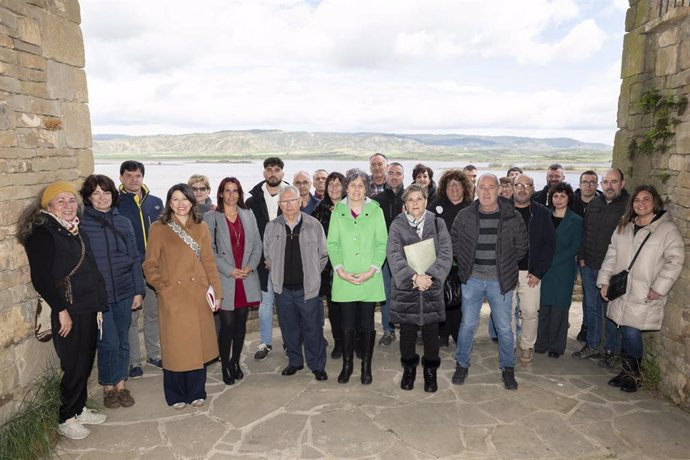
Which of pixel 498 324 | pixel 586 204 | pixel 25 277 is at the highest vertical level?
pixel 586 204

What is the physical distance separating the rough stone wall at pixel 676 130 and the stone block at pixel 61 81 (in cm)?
548

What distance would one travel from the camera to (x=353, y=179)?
171 inches

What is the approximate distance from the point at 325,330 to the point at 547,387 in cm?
281

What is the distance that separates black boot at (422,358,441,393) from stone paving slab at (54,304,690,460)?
9 cm

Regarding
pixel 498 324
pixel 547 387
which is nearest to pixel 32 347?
pixel 498 324

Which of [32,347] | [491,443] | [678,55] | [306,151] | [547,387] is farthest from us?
[306,151]

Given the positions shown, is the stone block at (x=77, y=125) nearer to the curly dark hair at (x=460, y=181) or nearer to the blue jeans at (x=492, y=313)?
the curly dark hair at (x=460, y=181)

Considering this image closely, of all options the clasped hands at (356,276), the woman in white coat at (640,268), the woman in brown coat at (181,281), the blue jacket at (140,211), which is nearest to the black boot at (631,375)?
the woman in white coat at (640,268)

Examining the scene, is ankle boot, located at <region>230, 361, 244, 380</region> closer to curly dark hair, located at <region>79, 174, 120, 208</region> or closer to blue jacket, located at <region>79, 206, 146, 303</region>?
blue jacket, located at <region>79, 206, 146, 303</region>

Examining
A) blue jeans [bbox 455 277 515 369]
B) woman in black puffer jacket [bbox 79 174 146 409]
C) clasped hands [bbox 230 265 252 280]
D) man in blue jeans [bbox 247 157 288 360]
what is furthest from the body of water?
blue jeans [bbox 455 277 515 369]

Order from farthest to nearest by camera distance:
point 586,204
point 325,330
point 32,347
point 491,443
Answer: point 325,330 < point 586,204 < point 32,347 < point 491,443

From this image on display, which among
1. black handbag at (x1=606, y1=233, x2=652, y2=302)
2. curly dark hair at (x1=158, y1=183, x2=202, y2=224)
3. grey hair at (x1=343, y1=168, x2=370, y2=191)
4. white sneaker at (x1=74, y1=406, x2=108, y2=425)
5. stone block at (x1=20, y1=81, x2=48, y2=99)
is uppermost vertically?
stone block at (x1=20, y1=81, x2=48, y2=99)

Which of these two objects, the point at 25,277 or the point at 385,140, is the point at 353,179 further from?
the point at 385,140

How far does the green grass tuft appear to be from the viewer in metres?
3.23
